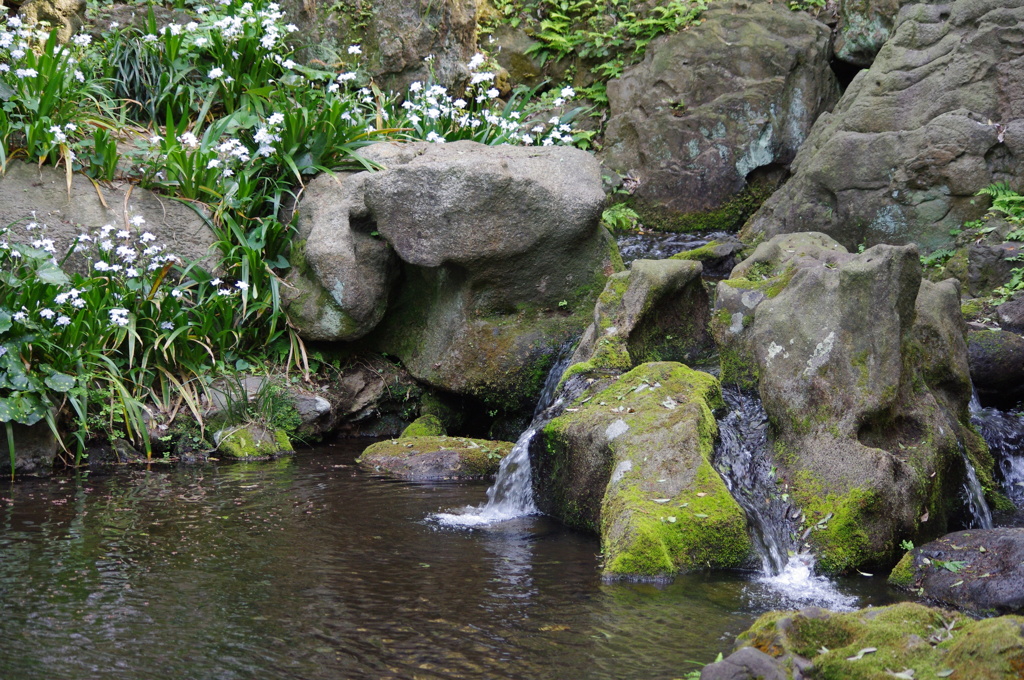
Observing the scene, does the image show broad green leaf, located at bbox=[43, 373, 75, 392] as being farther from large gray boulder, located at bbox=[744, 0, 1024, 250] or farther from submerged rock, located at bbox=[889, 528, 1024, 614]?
large gray boulder, located at bbox=[744, 0, 1024, 250]

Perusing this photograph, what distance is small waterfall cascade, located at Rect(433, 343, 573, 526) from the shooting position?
19.9 feet

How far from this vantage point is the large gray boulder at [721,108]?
36.0 feet

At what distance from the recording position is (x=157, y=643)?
153 inches

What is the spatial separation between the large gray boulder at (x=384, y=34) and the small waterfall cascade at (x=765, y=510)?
22.0 ft

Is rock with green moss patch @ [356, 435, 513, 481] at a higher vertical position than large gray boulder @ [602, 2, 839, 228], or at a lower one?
lower

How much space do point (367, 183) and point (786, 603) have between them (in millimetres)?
5251

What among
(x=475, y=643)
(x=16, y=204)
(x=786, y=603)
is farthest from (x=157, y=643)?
(x=16, y=204)

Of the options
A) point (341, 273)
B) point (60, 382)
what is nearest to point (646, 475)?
point (341, 273)

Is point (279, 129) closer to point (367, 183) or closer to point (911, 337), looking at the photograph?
point (367, 183)

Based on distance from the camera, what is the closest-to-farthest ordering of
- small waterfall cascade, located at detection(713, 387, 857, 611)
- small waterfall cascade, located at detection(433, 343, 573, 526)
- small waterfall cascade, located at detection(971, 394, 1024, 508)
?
small waterfall cascade, located at detection(713, 387, 857, 611)
small waterfall cascade, located at detection(433, 343, 573, 526)
small waterfall cascade, located at detection(971, 394, 1024, 508)

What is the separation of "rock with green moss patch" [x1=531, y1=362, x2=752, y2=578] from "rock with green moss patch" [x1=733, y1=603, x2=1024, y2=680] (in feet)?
5.23

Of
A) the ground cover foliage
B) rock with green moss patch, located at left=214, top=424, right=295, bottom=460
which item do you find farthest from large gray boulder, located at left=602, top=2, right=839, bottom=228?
rock with green moss patch, located at left=214, top=424, right=295, bottom=460

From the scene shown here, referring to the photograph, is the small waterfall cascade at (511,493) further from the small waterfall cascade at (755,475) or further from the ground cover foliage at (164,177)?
the ground cover foliage at (164,177)

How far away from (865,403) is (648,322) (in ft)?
6.54
